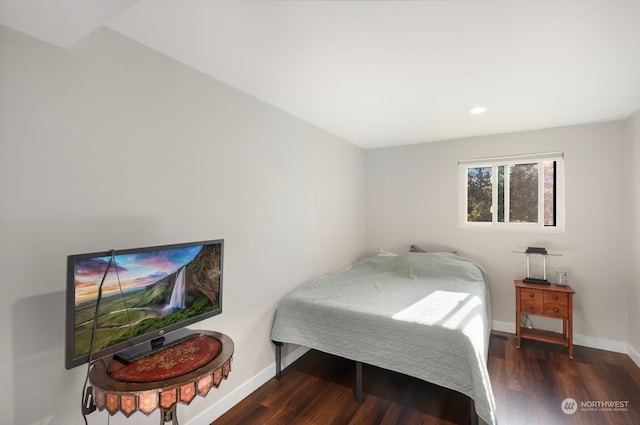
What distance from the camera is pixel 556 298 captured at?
2967mm

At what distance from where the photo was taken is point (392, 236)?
418 centimetres

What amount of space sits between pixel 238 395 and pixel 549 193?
379 centimetres

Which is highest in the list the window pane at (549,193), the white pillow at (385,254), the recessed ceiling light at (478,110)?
the recessed ceiling light at (478,110)

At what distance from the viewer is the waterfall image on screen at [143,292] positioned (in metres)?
1.17

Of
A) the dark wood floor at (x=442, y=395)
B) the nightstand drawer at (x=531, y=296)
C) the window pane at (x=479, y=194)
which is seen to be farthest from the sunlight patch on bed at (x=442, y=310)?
the window pane at (x=479, y=194)

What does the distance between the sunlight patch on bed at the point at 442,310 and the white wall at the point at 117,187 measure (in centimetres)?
114

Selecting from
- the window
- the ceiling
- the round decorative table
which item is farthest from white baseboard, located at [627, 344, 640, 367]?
the round decorative table

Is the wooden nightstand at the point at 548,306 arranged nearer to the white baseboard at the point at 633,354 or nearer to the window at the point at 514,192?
the white baseboard at the point at 633,354

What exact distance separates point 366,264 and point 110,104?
3080 mm

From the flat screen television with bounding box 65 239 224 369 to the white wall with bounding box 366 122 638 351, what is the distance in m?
2.96

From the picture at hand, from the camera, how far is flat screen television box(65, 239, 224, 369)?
1155 mm

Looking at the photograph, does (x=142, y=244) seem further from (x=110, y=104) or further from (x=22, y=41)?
(x=22, y=41)

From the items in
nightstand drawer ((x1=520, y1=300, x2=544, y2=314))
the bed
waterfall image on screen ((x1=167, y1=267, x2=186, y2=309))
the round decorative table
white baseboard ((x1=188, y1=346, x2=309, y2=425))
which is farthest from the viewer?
nightstand drawer ((x1=520, y1=300, x2=544, y2=314))

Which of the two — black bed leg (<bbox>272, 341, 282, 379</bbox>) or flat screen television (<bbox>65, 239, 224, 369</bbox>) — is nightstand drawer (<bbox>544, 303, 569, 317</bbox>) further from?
flat screen television (<bbox>65, 239, 224, 369</bbox>)
